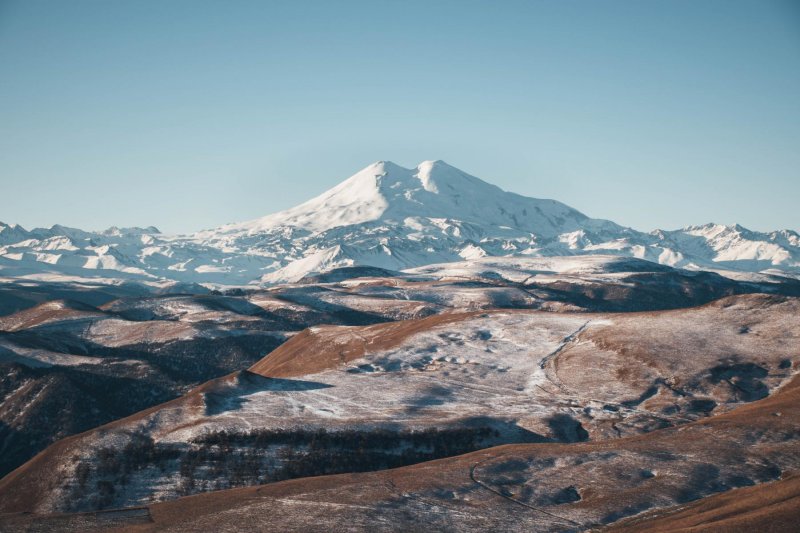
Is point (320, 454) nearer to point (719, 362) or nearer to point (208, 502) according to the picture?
point (208, 502)

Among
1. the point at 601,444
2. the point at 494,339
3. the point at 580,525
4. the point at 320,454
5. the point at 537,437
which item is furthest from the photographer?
the point at 494,339

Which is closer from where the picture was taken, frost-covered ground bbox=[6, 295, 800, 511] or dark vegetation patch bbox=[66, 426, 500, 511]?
dark vegetation patch bbox=[66, 426, 500, 511]

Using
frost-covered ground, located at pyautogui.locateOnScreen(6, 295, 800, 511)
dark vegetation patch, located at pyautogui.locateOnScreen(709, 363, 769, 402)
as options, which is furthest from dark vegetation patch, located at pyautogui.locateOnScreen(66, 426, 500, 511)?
dark vegetation patch, located at pyautogui.locateOnScreen(709, 363, 769, 402)

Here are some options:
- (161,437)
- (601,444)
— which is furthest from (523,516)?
(161,437)

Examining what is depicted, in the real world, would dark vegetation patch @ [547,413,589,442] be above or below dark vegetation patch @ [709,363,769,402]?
below

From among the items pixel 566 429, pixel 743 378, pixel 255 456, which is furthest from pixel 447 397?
pixel 743 378

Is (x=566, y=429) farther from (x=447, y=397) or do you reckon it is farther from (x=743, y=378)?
(x=743, y=378)

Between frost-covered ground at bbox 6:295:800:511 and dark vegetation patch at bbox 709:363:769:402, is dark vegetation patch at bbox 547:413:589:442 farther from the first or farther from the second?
dark vegetation patch at bbox 709:363:769:402

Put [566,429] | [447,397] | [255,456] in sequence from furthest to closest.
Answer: [447,397], [566,429], [255,456]

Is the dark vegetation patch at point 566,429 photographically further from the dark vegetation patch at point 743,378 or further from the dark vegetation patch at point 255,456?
the dark vegetation patch at point 743,378

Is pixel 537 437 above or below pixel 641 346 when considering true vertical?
below

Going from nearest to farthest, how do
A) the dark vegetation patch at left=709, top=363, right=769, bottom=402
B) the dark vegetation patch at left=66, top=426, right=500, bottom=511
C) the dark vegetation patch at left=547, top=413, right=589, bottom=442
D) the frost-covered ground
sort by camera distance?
1. the dark vegetation patch at left=66, top=426, right=500, bottom=511
2. the frost-covered ground
3. the dark vegetation patch at left=547, top=413, right=589, bottom=442
4. the dark vegetation patch at left=709, top=363, right=769, bottom=402
